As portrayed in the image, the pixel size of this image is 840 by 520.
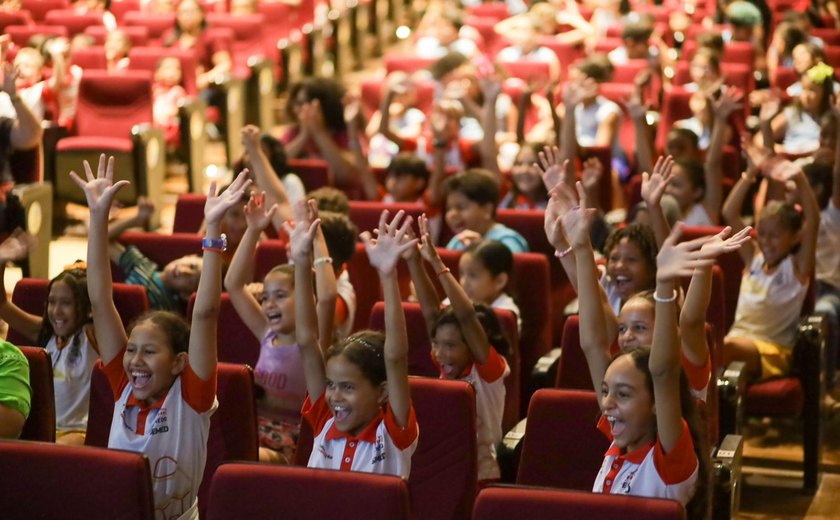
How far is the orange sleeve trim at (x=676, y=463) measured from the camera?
2.61 m

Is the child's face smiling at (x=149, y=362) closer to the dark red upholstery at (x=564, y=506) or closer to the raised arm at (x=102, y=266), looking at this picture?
the raised arm at (x=102, y=266)

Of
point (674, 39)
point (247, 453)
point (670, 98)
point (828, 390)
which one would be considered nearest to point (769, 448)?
point (828, 390)

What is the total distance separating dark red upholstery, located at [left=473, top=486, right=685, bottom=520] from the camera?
2.29 meters

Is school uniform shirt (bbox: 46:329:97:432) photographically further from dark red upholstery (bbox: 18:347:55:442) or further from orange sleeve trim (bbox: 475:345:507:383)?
orange sleeve trim (bbox: 475:345:507:383)

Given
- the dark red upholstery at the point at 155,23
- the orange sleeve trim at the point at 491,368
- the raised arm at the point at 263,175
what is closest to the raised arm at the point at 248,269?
the orange sleeve trim at the point at 491,368

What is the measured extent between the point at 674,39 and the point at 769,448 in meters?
5.33

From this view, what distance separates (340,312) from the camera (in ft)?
12.6

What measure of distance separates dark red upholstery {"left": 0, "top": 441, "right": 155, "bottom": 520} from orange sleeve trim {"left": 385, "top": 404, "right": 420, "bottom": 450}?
22.2 inches

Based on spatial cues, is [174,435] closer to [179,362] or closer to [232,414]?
[179,362]

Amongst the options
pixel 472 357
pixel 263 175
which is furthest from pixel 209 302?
pixel 263 175

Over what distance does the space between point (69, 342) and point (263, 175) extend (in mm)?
1205

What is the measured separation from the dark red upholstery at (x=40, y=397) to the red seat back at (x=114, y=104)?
4177mm

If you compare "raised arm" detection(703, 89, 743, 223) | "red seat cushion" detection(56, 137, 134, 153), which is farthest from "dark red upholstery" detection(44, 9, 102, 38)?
"raised arm" detection(703, 89, 743, 223)

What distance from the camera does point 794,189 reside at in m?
4.57
